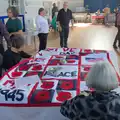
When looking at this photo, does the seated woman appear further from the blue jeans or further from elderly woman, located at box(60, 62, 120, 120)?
the blue jeans

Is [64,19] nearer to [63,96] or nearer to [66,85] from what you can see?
[66,85]

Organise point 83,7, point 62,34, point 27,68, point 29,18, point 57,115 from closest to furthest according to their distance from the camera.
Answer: point 57,115 < point 27,68 < point 62,34 < point 29,18 < point 83,7

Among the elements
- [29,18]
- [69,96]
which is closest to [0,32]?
[69,96]

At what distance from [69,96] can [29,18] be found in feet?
20.1

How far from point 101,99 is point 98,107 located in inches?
1.7

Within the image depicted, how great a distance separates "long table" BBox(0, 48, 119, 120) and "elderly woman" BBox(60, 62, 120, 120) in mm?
457

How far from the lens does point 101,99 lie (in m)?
1.20

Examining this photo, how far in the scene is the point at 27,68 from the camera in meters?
2.42

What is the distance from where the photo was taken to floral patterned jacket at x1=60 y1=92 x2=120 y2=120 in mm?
1195

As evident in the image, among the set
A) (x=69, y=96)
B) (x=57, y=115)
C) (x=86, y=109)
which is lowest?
(x=57, y=115)

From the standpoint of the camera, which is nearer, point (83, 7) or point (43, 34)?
point (43, 34)

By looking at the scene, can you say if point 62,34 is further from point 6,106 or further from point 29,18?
point 6,106

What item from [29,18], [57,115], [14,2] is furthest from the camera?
[29,18]

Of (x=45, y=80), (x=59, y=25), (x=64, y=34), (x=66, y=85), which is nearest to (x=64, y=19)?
(x=59, y=25)
